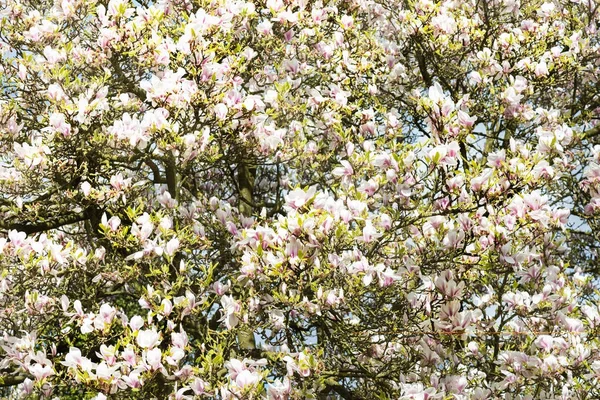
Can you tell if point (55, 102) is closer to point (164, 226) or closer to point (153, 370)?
point (164, 226)

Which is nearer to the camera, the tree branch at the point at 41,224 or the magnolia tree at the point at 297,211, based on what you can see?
the magnolia tree at the point at 297,211

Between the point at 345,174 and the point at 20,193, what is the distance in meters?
3.12

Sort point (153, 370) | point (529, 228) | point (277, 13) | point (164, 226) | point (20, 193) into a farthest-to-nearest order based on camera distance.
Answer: point (277, 13) < point (20, 193) < point (164, 226) < point (529, 228) < point (153, 370)

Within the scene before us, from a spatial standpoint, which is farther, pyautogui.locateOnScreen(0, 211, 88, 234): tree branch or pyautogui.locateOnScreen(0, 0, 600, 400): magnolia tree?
pyautogui.locateOnScreen(0, 211, 88, 234): tree branch

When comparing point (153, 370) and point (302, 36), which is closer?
point (153, 370)

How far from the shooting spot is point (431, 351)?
20.7 ft

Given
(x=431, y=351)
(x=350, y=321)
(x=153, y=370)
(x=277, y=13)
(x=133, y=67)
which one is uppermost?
(x=277, y=13)

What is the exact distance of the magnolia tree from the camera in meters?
5.77

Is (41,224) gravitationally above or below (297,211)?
above

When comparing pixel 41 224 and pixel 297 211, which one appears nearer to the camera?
pixel 297 211

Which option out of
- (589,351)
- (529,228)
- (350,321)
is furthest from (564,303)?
(350,321)

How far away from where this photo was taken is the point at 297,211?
545 cm

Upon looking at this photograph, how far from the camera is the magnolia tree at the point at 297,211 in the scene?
5766 millimetres

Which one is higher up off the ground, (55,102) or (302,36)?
(302,36)
